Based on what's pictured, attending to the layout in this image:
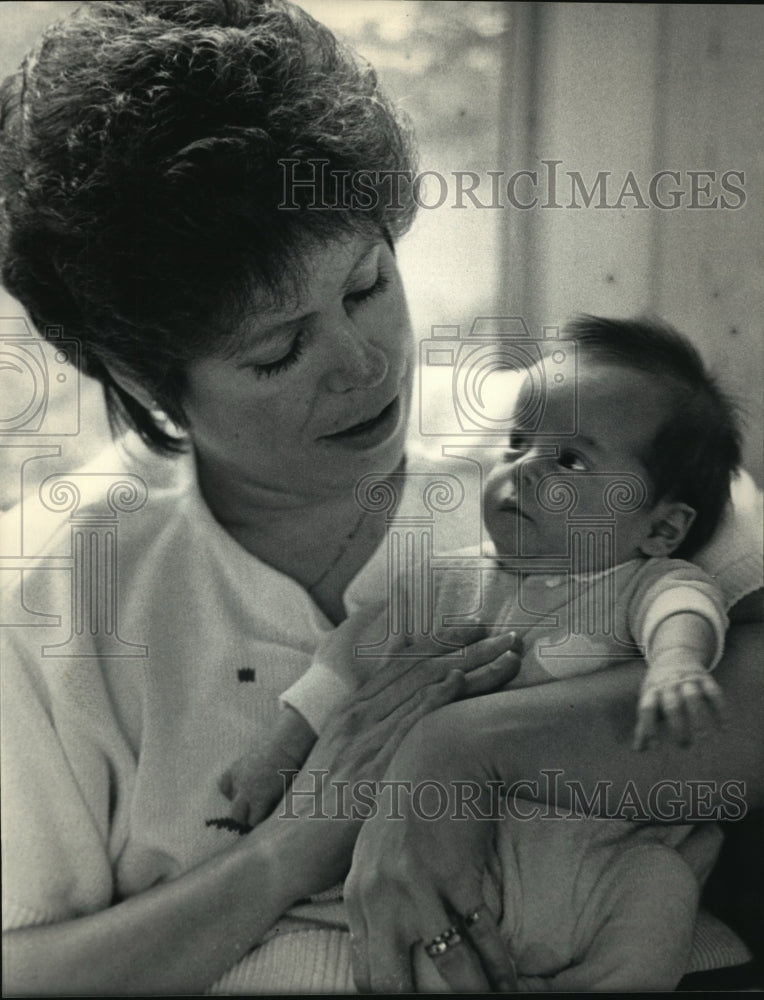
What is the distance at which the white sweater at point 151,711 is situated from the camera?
55.9 inches

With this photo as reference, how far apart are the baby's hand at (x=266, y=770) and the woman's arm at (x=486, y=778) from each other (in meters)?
0.12

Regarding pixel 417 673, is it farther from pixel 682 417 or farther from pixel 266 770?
pixel 682 417

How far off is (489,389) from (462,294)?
0.13 m

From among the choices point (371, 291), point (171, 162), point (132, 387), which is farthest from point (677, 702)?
point (171, 162)

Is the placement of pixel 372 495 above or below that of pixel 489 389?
below

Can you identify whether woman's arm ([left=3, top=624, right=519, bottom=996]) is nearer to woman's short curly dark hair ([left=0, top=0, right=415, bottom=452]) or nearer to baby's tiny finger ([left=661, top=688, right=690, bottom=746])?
baby's tiny finger ([left=661, top=688, right=690, bottom=746])

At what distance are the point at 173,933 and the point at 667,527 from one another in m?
0.81

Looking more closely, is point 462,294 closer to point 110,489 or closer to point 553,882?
point 110,489

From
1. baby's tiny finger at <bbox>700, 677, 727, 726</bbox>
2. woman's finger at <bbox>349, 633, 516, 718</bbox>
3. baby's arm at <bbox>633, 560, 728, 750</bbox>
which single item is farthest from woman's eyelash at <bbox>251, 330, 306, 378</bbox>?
baby's tiny finger at <bbox>700, 677, 727, 726</bbox>

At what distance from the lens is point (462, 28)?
1.46m

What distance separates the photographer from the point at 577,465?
144cm

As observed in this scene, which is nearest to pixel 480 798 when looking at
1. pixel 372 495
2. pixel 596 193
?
pixel 372 495

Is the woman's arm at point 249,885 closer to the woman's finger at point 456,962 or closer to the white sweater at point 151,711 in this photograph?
the white sweater at point 151,711

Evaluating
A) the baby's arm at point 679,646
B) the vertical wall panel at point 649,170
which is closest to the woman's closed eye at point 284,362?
the vertical wall panel at point 649,170
